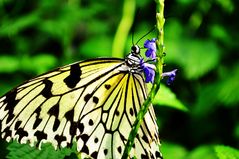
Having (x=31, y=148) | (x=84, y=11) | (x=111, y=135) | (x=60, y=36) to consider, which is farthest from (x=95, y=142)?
(x=84, y=11)

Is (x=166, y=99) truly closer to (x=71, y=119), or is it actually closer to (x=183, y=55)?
(x=71, y=119)

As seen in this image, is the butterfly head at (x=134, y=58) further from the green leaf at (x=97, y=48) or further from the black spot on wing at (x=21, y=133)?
the green leaf at (x=97, y=48)

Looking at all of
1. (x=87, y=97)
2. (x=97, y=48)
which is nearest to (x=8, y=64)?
(x=97, y=48)

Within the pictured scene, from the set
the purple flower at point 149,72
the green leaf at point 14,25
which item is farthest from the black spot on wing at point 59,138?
the green leaf at point 14,25

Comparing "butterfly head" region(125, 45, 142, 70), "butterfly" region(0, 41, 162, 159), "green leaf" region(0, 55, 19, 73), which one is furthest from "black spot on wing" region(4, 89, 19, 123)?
"green leaf" region(0, 55, 19, 73)

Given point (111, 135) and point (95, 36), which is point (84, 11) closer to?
point (95, 36)
